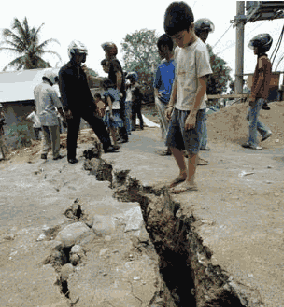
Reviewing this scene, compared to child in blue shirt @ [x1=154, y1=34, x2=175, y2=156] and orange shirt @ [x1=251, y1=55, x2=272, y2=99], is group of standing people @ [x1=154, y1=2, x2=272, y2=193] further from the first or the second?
orange shirt @ [x1=251, y1=55, x2=272, y2=99]

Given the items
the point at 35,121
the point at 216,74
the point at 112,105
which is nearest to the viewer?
the point at 112,105

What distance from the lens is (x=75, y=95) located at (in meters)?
3.46

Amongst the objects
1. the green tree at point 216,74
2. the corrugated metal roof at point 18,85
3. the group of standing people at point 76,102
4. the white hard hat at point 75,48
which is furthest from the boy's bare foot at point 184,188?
the green tree at point 216,74

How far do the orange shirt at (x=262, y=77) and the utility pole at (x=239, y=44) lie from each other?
417 centimetres

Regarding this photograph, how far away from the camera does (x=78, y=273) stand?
Answer: 1304 millimetres

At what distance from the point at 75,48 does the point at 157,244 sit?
9.41ft

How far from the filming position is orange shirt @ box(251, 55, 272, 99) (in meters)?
3.73

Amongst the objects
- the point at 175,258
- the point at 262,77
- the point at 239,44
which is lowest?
the point at 175,258

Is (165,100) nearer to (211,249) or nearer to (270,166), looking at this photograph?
(270,166)

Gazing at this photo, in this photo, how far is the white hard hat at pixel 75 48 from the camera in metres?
3.28

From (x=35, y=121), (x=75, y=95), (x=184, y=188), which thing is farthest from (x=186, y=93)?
(x=35, y=121)

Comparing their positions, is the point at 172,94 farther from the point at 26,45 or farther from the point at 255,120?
the point at 26,45

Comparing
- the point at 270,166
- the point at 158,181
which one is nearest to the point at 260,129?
the point at 270,166

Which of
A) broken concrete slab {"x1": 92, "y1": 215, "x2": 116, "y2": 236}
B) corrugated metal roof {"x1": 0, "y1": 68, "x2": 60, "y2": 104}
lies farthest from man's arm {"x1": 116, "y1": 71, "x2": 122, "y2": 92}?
corrugated metal roof {"x1": 0, "y1": 68, "x2": 60, "y2": 104}
